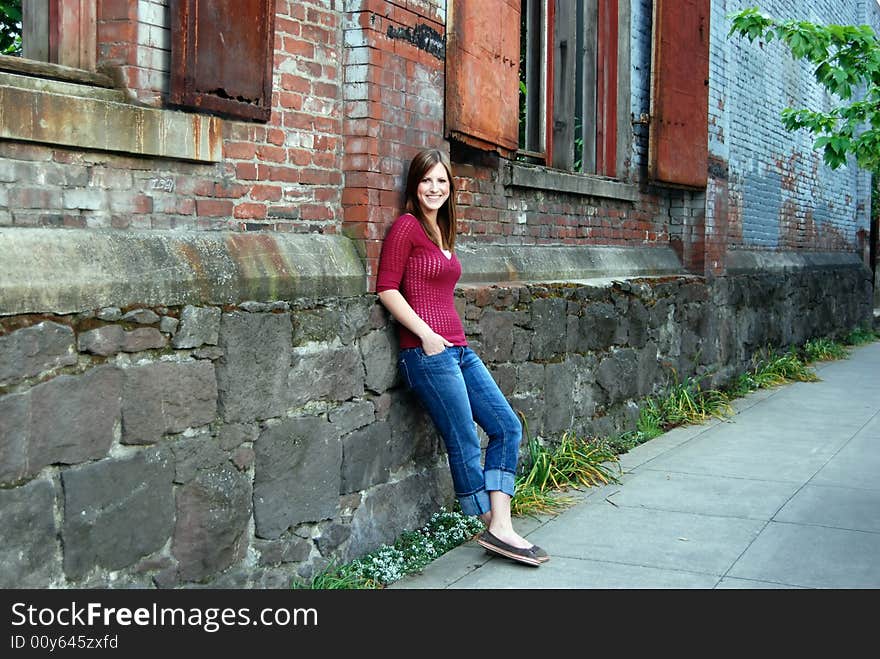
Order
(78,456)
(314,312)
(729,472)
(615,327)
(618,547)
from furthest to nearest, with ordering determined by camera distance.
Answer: (615,327) < (729,472) < (618,547) < (314,312) < (78,456)

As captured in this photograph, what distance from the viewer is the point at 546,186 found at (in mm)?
6617

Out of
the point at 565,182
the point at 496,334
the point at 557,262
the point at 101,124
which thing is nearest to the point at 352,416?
the point at 496,334

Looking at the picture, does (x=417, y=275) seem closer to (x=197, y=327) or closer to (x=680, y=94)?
(x=197, y=327)

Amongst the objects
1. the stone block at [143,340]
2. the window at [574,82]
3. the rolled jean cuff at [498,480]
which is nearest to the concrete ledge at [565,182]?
the window at [574,82]

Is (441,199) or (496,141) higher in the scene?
(496,141)

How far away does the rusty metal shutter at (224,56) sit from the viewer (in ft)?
12.0

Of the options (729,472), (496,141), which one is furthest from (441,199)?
(729,472)

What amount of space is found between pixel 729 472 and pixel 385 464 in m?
2.65

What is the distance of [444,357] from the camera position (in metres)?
4.57

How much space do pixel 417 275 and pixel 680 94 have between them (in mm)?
4650

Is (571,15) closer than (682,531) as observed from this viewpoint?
No

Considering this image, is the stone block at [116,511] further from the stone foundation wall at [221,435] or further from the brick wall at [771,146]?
the brick wall at [771,146]

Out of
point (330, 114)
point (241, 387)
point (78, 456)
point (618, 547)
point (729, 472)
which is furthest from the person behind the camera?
point (729, 472)

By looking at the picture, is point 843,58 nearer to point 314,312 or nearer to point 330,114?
point 330,114
